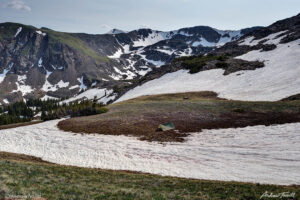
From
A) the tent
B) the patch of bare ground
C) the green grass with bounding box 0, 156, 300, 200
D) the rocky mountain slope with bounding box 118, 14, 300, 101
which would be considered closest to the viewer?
the green grass with bounding box 0, 156, 300, 200

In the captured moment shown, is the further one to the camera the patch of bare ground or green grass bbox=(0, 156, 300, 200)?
the patch of bare ground

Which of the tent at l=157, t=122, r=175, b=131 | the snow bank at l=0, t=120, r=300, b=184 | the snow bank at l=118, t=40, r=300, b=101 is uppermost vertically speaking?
the snow bank at l=118, t=40, r=300, b=101

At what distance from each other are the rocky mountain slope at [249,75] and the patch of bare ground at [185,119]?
12.3 m

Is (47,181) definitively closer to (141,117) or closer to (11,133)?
(141,117)

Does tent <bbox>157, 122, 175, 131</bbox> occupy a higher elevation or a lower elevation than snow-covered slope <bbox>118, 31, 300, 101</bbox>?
lower

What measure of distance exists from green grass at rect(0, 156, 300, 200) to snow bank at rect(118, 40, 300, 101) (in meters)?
38.9

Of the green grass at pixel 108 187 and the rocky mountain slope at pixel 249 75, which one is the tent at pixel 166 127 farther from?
the rocky mountain slope at pixel 249 75

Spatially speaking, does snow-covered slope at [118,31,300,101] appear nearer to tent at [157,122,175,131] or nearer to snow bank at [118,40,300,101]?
snow bank at [118,40,300,101]

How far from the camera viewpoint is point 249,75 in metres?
63.0

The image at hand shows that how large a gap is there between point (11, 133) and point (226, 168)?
3538 centimetres

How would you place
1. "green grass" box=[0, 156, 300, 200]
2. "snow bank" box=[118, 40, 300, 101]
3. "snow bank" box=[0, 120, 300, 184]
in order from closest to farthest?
"green grass" box=[0, 156, 300, 200], "snow bank" box=[0, 120, 300, 184], "snow bank" box=[118, 40, 300, 101]

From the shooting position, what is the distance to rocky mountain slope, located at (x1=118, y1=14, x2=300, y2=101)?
167 feet

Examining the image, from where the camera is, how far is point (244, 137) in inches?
1065

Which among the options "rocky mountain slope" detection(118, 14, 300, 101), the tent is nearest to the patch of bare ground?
the tent
